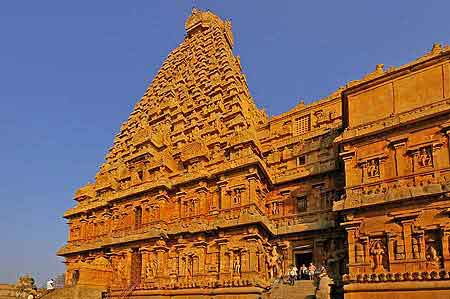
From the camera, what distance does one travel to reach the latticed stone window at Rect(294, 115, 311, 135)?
1542 inches

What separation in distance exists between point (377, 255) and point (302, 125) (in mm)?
17894

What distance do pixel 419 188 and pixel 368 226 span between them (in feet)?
11.6

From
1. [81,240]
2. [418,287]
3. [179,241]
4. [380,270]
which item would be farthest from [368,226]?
[81,240]

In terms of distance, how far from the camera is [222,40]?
55.2m

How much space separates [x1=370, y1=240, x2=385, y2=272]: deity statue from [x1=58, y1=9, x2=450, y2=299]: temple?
0.11 meters

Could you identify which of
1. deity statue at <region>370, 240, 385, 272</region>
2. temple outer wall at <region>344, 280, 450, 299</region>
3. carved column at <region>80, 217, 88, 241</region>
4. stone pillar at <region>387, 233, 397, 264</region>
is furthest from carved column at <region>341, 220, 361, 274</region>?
carved column at <region>80, 217, 88, 241</region>

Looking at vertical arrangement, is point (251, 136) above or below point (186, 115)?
below

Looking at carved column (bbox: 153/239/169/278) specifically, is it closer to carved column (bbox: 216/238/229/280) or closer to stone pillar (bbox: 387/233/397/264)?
carved column (bbox: 216/238/229/280)

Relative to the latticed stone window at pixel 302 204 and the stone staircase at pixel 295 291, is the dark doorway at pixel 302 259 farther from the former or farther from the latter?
the stone staircase at pixel 295 291

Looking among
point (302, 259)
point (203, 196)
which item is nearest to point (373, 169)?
point (302, 259)

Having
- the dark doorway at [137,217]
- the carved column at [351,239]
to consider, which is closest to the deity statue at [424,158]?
the carved column at [351,239]

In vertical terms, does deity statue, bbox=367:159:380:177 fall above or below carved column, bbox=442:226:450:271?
above

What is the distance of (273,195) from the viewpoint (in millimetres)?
35188

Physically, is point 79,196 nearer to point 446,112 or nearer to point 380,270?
point 380,270
